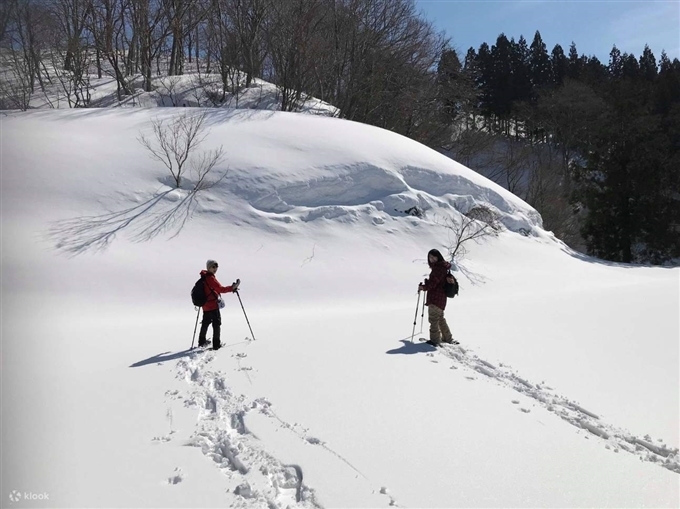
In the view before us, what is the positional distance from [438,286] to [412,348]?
3.85 ft

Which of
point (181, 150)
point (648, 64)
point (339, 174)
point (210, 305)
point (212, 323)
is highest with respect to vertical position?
point (648, 64)

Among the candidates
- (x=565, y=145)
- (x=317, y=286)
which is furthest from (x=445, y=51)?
(x=317, y=286)

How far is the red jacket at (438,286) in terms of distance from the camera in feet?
25.3

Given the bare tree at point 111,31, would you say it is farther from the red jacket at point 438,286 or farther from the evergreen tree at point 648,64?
the evergreen tree at point 648,64

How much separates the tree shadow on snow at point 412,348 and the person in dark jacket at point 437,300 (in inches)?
7.6

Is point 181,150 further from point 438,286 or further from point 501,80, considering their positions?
point 501,80

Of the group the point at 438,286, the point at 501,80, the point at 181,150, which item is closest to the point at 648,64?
the point at 501,80

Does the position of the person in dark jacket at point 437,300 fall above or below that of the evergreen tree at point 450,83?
below

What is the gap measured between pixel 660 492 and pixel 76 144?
56.9ft

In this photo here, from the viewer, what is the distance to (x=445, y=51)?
37.2 metres

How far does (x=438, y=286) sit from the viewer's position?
25.5ft

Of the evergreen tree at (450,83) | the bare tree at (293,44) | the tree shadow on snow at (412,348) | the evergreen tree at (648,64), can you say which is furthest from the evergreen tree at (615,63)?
the tree shadow on snow at (412,348)

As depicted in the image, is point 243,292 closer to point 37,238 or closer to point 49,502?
point 37,238

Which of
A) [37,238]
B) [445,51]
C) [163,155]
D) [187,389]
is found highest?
[445,51]
